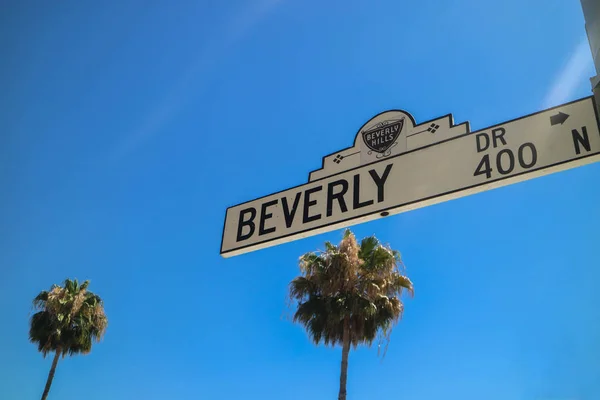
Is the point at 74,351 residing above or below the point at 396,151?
above

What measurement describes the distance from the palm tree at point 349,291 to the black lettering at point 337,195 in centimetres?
1232

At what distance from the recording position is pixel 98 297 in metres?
22.4

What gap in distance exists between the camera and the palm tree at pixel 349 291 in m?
15.3

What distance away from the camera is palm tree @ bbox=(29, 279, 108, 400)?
2067 cm

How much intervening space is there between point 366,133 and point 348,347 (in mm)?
12676

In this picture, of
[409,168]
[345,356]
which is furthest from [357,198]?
[345,356]

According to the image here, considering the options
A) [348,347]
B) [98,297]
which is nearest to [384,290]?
[348,347]

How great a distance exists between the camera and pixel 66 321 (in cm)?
2103

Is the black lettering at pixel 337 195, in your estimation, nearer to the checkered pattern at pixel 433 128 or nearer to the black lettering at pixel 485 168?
the checkered pattern at pixel 433 128

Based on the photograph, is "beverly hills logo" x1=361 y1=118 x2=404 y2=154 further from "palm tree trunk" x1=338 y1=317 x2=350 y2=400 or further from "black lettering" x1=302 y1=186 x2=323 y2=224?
"palm tree trunk" x1=338 y1=317 x2=350 y2=400

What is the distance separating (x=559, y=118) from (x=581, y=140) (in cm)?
18

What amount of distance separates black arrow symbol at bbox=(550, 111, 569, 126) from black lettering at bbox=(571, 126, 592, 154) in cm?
8

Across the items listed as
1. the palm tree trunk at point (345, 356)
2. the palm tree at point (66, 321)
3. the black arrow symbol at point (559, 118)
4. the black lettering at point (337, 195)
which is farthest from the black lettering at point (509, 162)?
the palm tree at point (66, 321)

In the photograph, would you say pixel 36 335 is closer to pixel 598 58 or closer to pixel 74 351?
pixel 74 351
